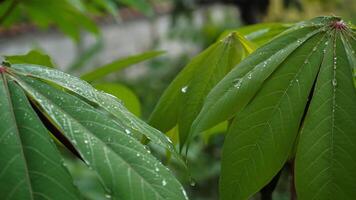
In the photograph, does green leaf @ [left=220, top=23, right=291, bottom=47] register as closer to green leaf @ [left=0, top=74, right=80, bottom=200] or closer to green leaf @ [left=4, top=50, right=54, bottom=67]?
green leaf @ [left=4, top=50, right=54, bottom=67]

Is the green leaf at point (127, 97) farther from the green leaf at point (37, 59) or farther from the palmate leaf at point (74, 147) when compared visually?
the palmate leaf at point (74, 147)

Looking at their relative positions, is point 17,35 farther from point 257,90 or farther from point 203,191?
point 257,90

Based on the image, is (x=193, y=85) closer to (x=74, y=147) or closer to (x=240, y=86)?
(x=240, y=86)

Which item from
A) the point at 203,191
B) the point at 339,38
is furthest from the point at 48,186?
the point at 203,191

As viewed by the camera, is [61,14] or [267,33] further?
[61,14]

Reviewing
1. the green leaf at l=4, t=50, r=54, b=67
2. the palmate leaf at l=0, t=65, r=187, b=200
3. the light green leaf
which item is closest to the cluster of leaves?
the light green leaf

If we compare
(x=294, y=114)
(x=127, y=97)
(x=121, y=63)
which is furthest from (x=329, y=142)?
(x=127, y=97)

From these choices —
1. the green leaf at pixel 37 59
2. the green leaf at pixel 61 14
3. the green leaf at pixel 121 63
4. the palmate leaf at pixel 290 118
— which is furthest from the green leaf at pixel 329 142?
the green leaf at pixel 61 14
